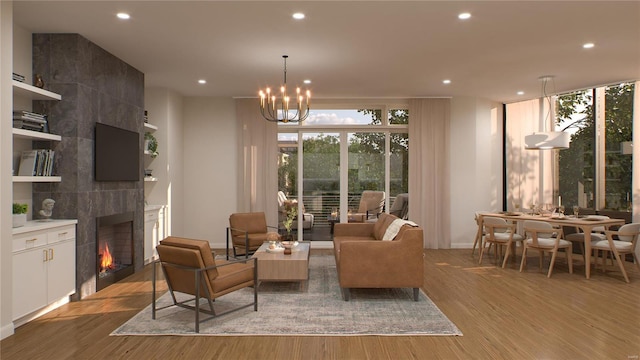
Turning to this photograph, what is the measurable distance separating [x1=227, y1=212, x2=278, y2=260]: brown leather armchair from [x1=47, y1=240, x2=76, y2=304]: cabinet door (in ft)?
8.15

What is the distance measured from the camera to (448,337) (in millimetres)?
3754

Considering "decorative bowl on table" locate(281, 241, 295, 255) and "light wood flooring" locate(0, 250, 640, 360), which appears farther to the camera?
"decorative bowl on table" locate(281, 241, 295, 255)

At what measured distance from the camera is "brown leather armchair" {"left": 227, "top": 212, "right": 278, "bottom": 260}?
277 inches

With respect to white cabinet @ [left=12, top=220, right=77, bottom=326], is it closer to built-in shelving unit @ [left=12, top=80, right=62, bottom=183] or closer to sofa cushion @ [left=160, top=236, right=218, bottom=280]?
built-in shelving unit @ [left=12, top=80, right=62, bottom=183]

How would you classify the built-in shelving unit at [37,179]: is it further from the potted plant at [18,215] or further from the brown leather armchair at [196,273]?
the brown leather armchair at [196,273]

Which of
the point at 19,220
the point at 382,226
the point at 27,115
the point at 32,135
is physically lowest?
the point at 382,226

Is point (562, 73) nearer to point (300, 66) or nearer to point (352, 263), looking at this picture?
point (300, 66)

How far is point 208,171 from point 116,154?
2926 millimetres

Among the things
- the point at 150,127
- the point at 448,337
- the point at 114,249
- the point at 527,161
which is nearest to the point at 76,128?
the point at 114,249

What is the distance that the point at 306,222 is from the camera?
28.8 ft

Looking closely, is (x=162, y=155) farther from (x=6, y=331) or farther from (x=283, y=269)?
(x=6, y=331)

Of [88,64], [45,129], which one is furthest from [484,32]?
[45,129]

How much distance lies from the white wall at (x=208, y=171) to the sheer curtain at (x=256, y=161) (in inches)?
8.1

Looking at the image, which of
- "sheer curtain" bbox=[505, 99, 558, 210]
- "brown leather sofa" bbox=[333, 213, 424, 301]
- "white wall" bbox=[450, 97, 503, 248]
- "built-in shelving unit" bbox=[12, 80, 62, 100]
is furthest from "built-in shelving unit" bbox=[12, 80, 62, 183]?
"sheer curtain" bbox=[505, 99, 558, 210]
